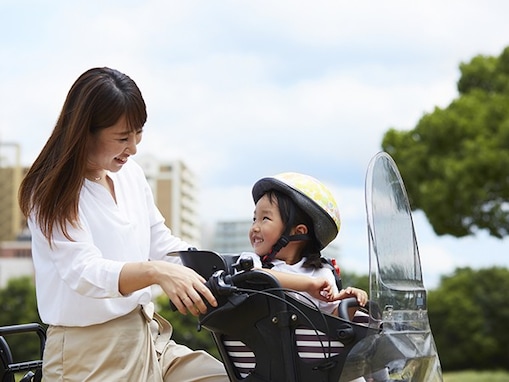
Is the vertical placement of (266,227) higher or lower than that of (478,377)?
higher

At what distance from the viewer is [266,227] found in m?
3.03

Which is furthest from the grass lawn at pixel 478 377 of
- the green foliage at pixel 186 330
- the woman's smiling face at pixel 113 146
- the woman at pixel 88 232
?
the woman's smiling face at pixel 113 146

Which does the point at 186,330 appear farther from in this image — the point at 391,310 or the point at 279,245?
the point at 391,310

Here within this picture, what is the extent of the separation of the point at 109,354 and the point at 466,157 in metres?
14.2

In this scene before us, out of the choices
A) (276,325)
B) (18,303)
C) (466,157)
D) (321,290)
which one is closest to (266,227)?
(321,290)

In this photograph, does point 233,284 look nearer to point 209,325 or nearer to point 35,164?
point 209,325

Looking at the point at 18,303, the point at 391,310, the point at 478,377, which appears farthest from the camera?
the point at 18,303

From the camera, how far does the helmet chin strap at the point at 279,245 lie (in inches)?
118

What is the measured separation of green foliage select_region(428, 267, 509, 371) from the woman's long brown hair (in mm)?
23643

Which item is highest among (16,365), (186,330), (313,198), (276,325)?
(313,198)

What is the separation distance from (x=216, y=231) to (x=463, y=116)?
98322 mm

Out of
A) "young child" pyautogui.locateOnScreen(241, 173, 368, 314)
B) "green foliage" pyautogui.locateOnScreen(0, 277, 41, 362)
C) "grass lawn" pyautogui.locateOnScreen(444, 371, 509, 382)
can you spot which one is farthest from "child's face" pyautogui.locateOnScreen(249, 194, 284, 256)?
"green foliage" pyautogui.locateOnScreen(0, 277, 41, 362)

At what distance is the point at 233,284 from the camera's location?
8.39 ft

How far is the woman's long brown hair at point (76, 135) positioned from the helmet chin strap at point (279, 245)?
582 mm
